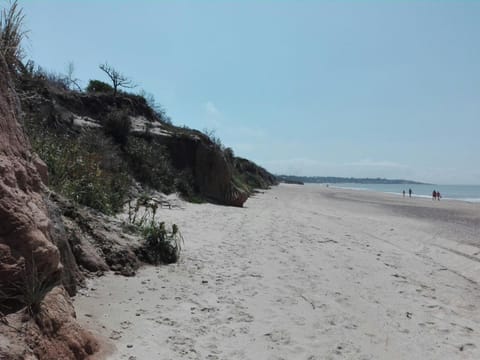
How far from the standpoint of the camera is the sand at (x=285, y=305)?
415 cm

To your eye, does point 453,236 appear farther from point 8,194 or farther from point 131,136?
point 8,194

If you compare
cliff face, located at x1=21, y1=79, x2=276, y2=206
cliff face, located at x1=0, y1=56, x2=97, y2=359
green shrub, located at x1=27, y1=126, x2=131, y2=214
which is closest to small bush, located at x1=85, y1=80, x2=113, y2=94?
cliff face, located at x1=21, y1=79, x2=276, y2=206

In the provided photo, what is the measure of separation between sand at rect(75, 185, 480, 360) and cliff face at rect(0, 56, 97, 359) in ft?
1.81

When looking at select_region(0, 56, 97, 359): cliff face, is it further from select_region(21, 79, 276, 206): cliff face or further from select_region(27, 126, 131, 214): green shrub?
select_region(21, 79, 276, 206): cliff face

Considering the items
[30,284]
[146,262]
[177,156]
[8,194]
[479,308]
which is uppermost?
[177,156]

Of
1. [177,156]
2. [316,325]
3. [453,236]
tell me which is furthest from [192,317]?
[177,156]

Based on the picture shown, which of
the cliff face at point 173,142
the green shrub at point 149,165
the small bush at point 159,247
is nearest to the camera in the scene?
the small bush at point 159,247

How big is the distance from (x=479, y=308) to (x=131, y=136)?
1443cm

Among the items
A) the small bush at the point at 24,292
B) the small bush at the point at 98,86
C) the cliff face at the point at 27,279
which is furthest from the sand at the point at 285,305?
the small bush at the point at 98,86

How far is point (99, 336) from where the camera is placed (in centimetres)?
389

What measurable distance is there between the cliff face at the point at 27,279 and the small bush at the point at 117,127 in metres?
12.8

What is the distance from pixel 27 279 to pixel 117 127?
553 inches

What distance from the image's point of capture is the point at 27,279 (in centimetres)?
317

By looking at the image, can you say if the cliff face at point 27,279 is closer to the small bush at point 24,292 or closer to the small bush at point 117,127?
the small bush at point 24,292
